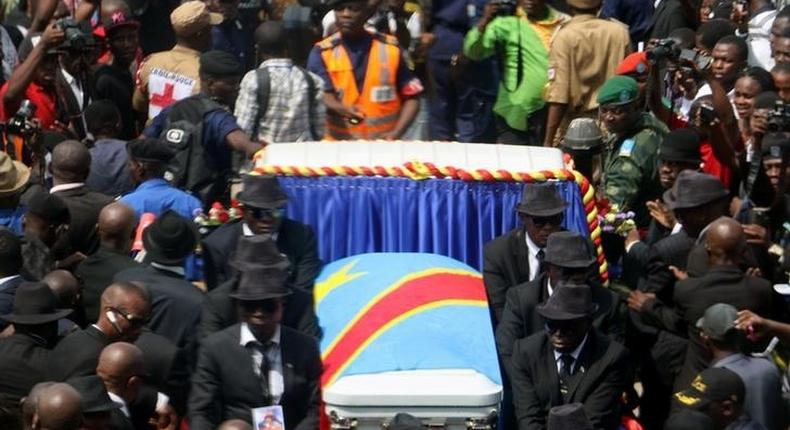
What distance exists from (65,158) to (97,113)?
159 centimetres

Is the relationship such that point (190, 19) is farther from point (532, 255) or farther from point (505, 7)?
point (532, 255)

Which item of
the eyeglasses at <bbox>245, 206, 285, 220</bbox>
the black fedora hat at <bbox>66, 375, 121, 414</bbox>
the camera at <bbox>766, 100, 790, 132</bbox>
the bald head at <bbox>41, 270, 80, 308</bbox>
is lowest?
the camera at <bbox>766, 100, 790, 132</bbox>

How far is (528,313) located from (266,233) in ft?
4.78

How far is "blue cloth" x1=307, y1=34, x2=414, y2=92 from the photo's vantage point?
1288 cm

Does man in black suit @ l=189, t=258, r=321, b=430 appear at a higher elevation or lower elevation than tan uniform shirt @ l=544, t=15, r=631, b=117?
higher

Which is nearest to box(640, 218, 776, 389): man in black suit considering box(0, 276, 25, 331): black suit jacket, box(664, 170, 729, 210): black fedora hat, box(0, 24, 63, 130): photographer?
box(664, 170, 729, 210): black fedora hat

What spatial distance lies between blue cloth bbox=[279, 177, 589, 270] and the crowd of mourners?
0.18m

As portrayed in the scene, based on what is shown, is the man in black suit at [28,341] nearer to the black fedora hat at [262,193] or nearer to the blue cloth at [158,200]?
the black fedora hat at [262,193]

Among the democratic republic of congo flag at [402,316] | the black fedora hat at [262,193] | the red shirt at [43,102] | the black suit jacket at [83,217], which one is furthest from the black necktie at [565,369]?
the red shirt at [43,102]

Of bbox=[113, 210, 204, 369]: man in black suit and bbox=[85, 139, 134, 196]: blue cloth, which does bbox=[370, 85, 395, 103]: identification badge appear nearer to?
bbox=[85, 139, 134, 196]: blue cloth

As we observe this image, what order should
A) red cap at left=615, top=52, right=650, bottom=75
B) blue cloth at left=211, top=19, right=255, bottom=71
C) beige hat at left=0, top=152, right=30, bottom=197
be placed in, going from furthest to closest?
1. blue cloth at left=211, top=19, right=255, bottom=71
2. red cap at left=615, top=52, right=650, bottom=75
3. beige hat at left=0, top=152, right=30, bottom=197

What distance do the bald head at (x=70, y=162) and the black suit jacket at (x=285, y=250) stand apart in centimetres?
120

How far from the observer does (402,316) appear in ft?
32.4

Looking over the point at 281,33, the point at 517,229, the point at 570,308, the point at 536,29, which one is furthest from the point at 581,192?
the point at 536,29
